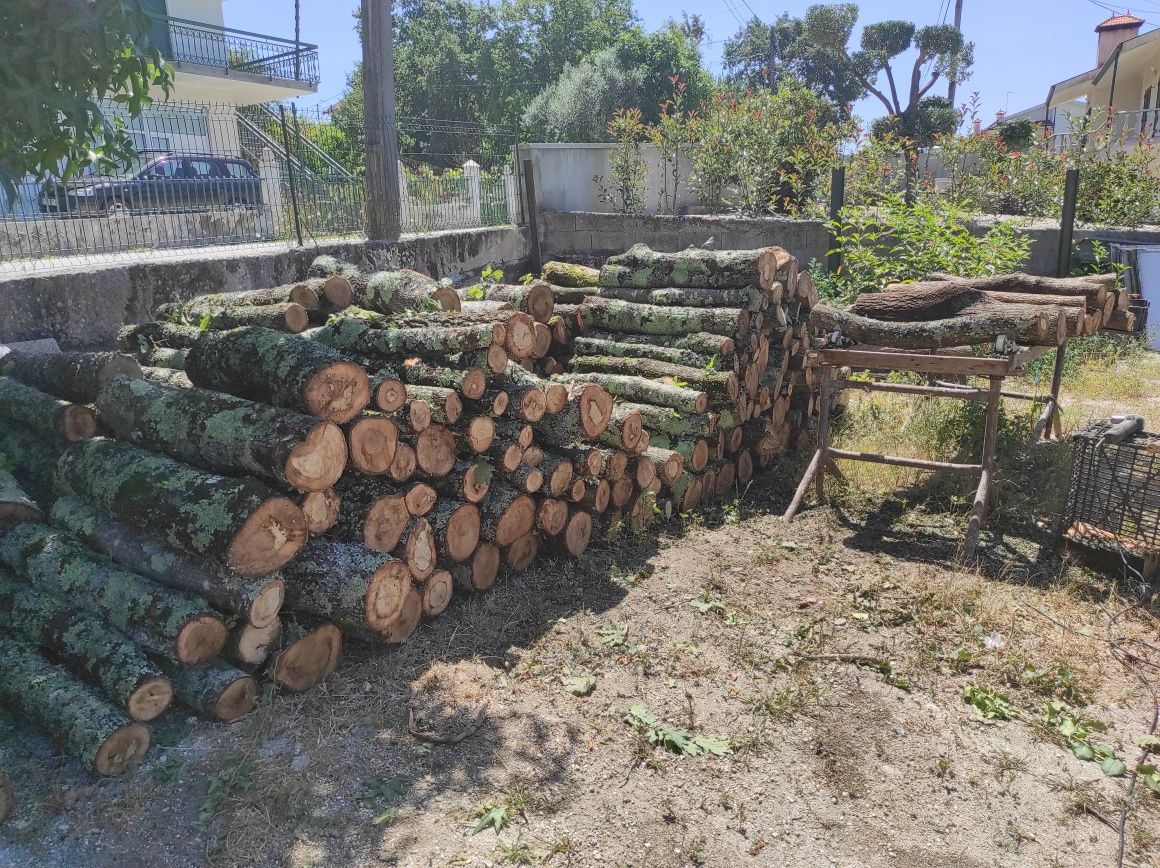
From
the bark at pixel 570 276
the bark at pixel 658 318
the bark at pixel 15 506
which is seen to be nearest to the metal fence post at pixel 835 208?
the bark at pixel 570 276

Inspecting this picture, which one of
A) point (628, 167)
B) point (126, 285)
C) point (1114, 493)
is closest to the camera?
point (1114, 493)

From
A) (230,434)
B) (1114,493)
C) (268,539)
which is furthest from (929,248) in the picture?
(268,539)

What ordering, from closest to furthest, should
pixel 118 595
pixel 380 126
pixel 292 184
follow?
pixel 118 595 → pixel 292 184 → pixel 380 126

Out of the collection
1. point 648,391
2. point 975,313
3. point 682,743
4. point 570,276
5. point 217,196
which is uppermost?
point 217,196

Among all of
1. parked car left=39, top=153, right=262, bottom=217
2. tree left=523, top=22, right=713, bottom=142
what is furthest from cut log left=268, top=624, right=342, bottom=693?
tree left=523, top=22, right=713, bottom=142

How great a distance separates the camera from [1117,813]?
10.3 ft

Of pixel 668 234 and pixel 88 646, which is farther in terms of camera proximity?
pixel 668 234

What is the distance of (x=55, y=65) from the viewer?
148 inches

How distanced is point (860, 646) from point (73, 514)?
4183mm

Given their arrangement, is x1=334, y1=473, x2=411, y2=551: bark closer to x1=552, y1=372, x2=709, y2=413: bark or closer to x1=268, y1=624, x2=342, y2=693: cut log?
x1=268, y1=624, x2=342, y2=693: cut log

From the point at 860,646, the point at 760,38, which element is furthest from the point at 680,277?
the point at 760,38

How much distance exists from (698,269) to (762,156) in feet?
26.7

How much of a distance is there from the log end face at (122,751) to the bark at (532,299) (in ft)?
14.6

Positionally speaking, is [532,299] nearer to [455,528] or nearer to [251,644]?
[455,528]
